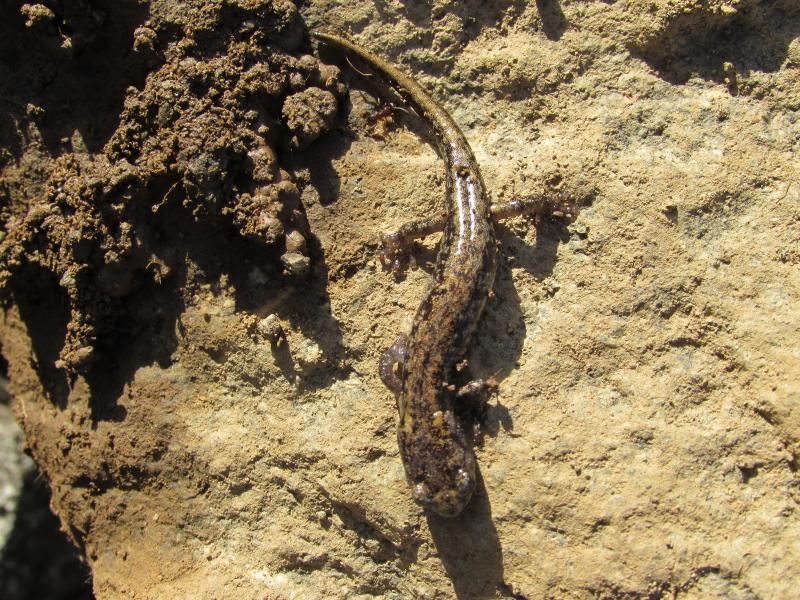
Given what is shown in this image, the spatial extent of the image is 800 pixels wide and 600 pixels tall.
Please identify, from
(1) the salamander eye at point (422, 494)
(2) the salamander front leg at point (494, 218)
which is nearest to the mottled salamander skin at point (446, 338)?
(1) the salamander eye at point (422, 494)

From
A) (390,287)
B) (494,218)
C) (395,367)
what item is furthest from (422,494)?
(494,218)

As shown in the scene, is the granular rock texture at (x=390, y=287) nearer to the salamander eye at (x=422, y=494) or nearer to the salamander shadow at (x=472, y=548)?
the salamander shadow at (x=472, y=548)

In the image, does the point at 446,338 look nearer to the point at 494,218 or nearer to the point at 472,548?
the point at 494,218

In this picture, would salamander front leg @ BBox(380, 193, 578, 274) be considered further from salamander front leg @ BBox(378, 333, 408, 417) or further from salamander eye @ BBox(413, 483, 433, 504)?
salamander eye @ BBox(413, 483, 433, 504)

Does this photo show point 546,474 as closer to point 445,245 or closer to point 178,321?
point 445,245

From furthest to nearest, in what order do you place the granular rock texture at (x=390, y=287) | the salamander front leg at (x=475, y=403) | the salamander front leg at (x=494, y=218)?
→ the salamander front leg at (x=494, y=218), the salamander front leg at (x=475, y=403), the granular rock texture at (x=390, y=287)

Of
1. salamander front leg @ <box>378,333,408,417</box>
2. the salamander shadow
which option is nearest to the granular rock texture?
the salamander shadow

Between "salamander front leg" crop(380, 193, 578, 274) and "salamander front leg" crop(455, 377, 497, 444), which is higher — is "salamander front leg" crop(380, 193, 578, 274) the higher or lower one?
the higher one
